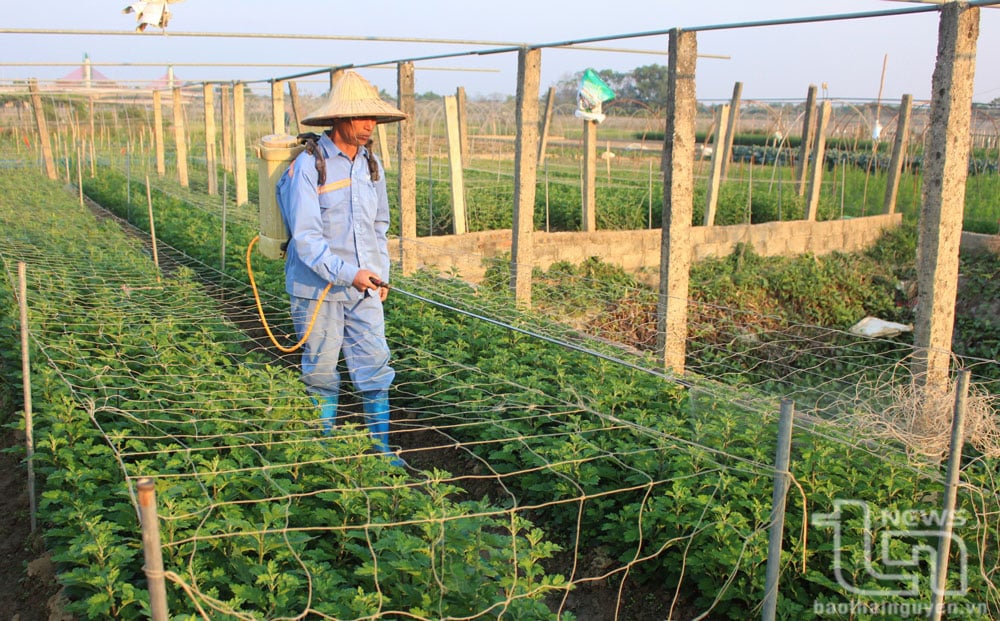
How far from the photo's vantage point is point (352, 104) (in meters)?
4.61

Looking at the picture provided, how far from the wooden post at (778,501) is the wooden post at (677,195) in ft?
8.69

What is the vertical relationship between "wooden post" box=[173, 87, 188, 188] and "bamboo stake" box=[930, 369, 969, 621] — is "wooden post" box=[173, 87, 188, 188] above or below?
above

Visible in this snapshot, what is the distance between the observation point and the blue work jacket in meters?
4.50

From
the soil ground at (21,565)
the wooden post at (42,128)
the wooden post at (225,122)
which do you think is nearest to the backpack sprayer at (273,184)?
the soil ground at (21,565)

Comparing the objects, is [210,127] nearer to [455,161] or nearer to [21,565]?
[455,161]

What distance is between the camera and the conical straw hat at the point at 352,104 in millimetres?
4570

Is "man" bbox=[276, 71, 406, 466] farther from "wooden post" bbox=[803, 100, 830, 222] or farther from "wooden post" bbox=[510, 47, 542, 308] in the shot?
"wooden post" bbox=[803, 100, 830, 222]

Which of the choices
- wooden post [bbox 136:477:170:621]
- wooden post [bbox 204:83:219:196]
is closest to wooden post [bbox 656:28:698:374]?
wooden post [bbox 136:477:170:621]

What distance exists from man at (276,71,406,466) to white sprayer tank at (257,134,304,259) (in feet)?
0.36

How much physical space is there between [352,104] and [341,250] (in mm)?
772

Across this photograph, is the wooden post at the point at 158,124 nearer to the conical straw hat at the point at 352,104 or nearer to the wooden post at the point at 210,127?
the wooden post at the point at 210,127

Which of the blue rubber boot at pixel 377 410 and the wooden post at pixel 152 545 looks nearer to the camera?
the wooden post at pixel 152 545

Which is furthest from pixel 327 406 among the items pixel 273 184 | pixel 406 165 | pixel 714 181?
pixel 714 181

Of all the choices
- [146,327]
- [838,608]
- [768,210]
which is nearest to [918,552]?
[838,608]
